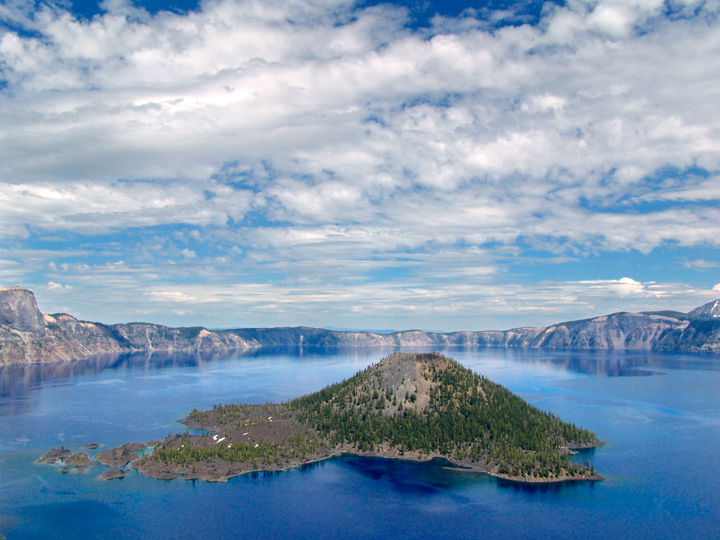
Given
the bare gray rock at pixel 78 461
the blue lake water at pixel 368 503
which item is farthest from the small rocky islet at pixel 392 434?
the blue lake water at pixel 368 503

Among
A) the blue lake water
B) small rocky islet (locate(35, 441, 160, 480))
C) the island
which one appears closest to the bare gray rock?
small rocky islet (locate(35, 441, 160, 480))

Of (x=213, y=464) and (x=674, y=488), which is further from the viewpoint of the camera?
(x=213, y=464)

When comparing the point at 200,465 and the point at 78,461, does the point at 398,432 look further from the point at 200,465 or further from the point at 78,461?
the point at 78,461

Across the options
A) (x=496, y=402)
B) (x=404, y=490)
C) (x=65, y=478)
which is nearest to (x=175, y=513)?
(x=65, y=478)

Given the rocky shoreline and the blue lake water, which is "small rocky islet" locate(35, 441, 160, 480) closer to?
the rocky shoreline

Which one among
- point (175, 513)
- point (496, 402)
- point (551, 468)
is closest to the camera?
point (175, 513)

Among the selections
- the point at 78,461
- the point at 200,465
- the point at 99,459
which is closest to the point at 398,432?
the point at 200,465

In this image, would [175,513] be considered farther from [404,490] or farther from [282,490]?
[404,490]

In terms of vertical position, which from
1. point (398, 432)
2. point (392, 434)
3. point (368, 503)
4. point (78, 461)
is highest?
point (398, 432)
